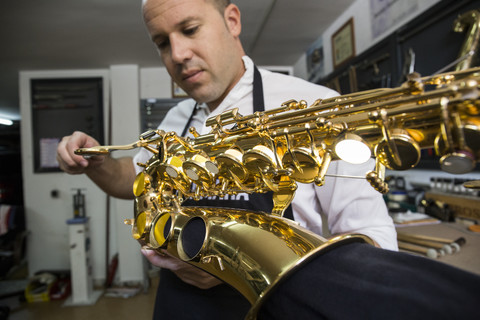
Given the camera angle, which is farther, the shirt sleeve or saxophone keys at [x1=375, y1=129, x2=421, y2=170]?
the shirt sleeve

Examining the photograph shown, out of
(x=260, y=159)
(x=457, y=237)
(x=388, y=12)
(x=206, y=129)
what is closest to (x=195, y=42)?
(x=206, y=129)

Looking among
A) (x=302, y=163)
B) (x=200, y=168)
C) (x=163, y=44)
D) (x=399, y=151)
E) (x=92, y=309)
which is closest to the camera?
(x=399, y=151)

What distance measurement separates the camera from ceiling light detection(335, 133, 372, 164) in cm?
47

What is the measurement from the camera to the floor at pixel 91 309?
11.4 feet

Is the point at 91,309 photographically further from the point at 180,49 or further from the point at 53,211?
the point at 180,49

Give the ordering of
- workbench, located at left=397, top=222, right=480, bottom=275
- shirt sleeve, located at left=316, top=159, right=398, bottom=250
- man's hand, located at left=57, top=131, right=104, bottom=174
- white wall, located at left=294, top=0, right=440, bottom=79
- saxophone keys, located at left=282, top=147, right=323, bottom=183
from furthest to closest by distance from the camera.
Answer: white wall, located at left=294, top=0, right=440, bottom=79 → workbench, located at left=397, top=222, right=480, bottom=275 → man's hand, located at left=57, top=131, right=104, bottom=174 → shirt sleeve, located at left=316, top=159, right=398, bottom=250 → saxophone keys, located at left=282, top=147, right=323, bottom=183

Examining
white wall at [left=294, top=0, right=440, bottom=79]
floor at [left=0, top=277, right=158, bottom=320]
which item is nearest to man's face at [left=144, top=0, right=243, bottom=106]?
white wall at [left=294, top=0, right=440, bottom=79]

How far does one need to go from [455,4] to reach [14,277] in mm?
6640

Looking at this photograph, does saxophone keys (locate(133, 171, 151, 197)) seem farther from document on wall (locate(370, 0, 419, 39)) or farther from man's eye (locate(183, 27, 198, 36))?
document on wall (locate(370, 0, 419, 39))

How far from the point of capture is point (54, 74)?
4.44 metres

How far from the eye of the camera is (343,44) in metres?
2.91

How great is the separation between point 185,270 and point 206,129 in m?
0.57

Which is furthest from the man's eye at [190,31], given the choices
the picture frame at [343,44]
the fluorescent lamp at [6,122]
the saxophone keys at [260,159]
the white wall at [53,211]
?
the fluorescent lamp at [6,122]

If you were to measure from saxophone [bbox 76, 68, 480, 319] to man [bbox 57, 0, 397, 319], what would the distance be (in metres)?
0.13
